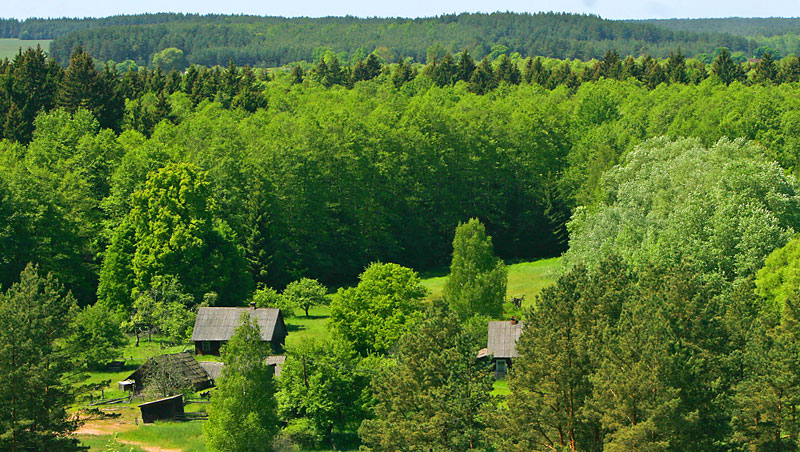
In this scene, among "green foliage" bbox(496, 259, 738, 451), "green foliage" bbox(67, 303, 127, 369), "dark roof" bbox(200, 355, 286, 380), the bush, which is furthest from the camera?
"green foliage" bbox(67, 303, 127, 369)

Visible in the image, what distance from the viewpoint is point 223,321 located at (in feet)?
188

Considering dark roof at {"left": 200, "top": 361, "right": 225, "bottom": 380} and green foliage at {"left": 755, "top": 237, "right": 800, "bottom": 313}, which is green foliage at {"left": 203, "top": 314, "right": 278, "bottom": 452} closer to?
dark roof at {"left": 200, "top": 361, "right": 225, "bottom": 380}

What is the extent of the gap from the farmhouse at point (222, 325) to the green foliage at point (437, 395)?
783 inches

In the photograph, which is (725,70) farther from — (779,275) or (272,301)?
(779,275)

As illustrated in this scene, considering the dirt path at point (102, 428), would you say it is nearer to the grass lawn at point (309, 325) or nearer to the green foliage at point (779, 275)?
the grass lawn at point (309, 325)

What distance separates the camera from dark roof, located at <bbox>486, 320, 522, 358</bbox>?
54.1 m

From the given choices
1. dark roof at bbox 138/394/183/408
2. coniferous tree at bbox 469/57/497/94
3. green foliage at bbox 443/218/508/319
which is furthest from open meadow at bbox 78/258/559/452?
coniferous tree at bbox 469/57/497/94

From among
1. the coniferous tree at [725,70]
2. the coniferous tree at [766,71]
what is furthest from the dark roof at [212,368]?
the coniferous tree at [725,70]

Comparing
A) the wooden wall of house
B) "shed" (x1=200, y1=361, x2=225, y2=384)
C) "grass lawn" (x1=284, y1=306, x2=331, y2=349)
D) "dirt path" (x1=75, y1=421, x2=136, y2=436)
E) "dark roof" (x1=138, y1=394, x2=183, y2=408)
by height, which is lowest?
"dirt path" (x1=75, y1=421, x2=136, y2=436)

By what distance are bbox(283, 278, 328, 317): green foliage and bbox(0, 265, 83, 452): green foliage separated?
30.4 metres

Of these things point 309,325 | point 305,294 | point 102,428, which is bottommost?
point 102,428

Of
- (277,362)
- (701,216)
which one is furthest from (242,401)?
(701,216)

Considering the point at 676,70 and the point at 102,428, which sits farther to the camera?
the point at 676,70

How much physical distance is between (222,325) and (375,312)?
10461 mm
